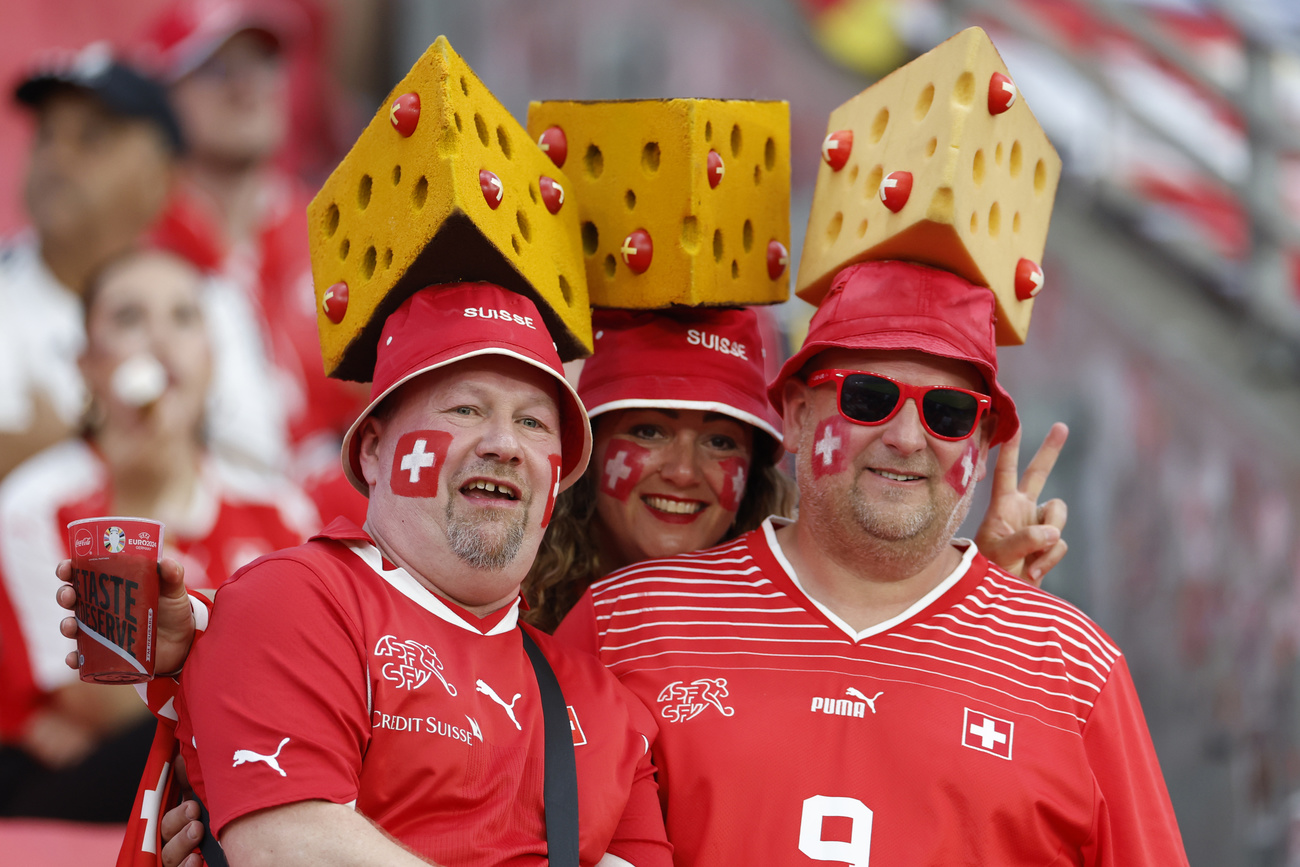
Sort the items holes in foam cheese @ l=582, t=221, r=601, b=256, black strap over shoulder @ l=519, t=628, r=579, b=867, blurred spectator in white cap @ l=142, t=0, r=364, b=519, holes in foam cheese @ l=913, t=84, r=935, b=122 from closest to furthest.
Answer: black strap over shoulder @ l=519, t=628, r=579, b=867 < holes in foam cheese @ l=913, t=84, r=935, b=122 < holes in foam cheese @ l=582, t=221, r=601, b=256 < blurred spectator in white cap @ l=142, t=0, r=364, b=519

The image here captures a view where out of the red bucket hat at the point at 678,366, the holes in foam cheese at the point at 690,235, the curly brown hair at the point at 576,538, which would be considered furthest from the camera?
the curly brown hair at the point at 576,538

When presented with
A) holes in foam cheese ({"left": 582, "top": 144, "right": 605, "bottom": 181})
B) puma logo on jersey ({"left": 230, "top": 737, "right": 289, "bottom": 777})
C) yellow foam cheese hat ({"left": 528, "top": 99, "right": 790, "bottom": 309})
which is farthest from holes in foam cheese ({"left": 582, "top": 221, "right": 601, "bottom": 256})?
puma logo on jersey ({"left": 230, "top": 737, "right": 289, "bottom": 777})

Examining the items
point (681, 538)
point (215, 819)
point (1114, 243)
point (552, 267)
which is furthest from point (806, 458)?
point (1114, 243)

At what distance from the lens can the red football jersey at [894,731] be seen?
283 centimetres

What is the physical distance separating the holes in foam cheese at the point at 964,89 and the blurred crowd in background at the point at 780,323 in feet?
8.67

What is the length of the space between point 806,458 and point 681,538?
1.69ft

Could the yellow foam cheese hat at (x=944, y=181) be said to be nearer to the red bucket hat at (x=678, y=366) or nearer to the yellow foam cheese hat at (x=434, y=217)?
the red bucket hat at (x=678, y=366)

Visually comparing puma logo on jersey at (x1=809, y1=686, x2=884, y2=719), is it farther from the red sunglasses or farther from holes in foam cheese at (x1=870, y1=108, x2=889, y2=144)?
holes in foam cheese at (x1=870, y1=108, x2=889, y2=144)

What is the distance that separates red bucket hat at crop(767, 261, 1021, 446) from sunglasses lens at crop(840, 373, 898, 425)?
76mm

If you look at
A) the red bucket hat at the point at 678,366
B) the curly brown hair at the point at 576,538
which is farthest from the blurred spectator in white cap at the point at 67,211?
the red bucket hat at the point at 678,366

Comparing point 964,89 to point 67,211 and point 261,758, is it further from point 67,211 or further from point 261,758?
point 67,211

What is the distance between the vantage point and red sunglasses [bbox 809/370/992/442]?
3.05 metres

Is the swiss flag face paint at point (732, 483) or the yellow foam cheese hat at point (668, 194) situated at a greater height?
the yellow foam cheese hat at point (668, 194)

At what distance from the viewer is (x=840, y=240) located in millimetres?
3277
